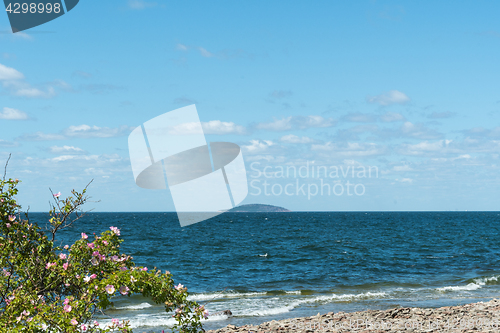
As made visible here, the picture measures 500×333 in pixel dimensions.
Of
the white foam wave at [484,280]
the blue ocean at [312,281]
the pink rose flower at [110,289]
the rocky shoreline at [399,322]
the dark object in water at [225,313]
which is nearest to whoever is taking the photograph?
the pink rose flower at [110,289]

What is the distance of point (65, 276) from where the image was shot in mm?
5262

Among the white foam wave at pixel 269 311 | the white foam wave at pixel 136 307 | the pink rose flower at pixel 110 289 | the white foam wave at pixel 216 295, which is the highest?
the pink rose flower at pixel 110 289

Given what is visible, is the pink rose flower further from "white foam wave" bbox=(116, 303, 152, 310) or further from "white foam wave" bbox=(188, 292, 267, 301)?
"white foam wave" bbox=(188, 292, 267, 301)

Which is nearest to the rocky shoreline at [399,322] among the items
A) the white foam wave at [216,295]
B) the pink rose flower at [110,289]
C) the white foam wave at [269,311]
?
the white foam wave at [269,311]

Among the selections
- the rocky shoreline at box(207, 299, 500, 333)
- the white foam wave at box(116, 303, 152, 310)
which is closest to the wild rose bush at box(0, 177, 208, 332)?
A: the rocky shoreline at box(207, 299, 500, 333)

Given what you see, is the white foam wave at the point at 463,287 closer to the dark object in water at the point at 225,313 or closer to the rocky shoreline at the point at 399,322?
the rocky shoreline at the point at 399,322

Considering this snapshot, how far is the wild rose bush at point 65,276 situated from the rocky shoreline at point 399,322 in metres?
5.18

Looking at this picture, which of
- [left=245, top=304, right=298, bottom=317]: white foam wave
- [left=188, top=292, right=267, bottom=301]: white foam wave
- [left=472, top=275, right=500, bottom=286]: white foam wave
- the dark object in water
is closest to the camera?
the dark object in water

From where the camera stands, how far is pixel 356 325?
990cm

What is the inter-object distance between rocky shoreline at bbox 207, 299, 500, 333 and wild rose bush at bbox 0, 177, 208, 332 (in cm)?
518

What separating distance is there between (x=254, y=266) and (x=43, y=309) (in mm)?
24056

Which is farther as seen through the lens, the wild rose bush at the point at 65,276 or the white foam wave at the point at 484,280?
the white foam wave at the point at 484,280

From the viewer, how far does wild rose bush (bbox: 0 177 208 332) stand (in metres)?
4.97

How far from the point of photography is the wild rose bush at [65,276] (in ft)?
16.3
